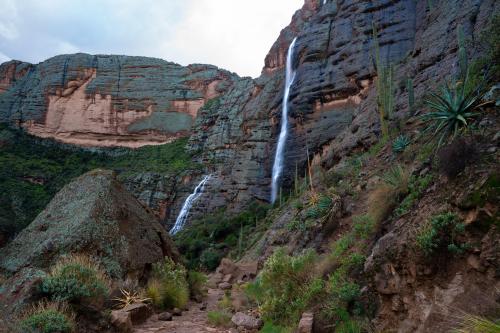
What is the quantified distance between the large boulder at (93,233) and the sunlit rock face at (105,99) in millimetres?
63993

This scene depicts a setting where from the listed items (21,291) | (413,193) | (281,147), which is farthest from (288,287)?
(281,147)

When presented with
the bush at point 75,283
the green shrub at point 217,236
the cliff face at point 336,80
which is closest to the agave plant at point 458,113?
the bush at point 75,283

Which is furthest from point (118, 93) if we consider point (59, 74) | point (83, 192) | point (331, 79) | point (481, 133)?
point (481, 133)

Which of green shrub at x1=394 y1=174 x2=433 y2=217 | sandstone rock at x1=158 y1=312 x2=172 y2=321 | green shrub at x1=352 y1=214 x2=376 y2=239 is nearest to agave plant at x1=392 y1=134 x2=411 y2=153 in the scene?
green shrub at x1=352 y1=214 x2=376 y2=239

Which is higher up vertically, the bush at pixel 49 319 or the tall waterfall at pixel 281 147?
the tall waterfall at pixel 281 147

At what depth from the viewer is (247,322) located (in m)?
8.21

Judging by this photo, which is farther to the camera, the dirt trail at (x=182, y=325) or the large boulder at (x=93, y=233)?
the large boulder at (x=93, y=233)

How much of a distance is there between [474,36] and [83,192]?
19.3 m

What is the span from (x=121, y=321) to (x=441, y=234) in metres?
5.69

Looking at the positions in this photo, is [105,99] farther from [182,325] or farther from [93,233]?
[182,325]

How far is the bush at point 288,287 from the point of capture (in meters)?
7.36

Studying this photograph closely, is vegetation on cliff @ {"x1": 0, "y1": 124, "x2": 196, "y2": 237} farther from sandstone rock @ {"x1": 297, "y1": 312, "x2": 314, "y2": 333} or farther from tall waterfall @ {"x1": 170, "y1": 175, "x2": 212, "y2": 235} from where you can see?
sandstone rock @ {"x1": 297, "y1": 312, "x2": 314, "y2": 333}

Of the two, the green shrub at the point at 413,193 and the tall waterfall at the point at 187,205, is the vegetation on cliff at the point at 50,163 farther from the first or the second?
the green shrub at the point at 413,193

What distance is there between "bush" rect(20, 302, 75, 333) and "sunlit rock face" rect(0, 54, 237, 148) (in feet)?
227
